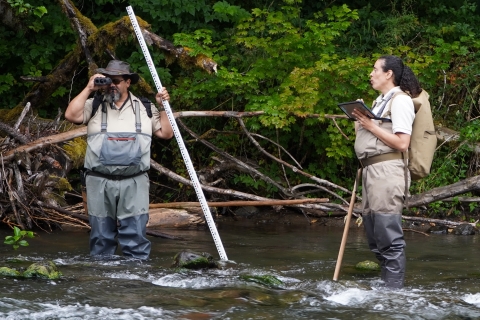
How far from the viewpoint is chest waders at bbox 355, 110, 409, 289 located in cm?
542

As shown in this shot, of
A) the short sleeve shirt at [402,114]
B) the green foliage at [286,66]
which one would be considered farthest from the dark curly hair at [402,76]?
the green foliage at [286,66]

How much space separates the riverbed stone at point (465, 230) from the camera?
385 inches

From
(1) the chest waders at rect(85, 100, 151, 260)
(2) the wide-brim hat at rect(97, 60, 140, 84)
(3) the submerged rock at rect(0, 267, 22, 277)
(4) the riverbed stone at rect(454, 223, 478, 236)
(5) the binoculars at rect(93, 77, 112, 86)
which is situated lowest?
(4) the riverbed stone at rect(454, 223, 478, 236)

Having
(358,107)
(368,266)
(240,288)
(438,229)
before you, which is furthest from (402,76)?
(438,229)

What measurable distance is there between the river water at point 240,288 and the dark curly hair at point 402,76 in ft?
4.84

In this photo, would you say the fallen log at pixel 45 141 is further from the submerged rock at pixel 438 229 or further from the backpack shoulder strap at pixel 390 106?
the submerged rock at pixel 438 229

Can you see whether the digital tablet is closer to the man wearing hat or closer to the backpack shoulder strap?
the backpack shoulder strap

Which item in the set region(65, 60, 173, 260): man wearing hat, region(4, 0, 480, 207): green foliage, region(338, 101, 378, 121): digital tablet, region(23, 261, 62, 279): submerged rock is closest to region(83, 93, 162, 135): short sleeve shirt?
region(65, 60, 173, 260): man wearing hat

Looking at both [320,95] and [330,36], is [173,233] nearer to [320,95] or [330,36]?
[320,95]

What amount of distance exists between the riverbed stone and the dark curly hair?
4.75m

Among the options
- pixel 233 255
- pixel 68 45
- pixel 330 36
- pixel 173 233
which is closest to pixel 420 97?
pixel 233 255

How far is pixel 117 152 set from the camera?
637 centimetres

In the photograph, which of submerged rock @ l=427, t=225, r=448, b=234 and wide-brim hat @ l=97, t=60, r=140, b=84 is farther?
submerged rock @ l=427, t=225, r=448, b=234

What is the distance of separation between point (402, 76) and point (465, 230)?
488cm
